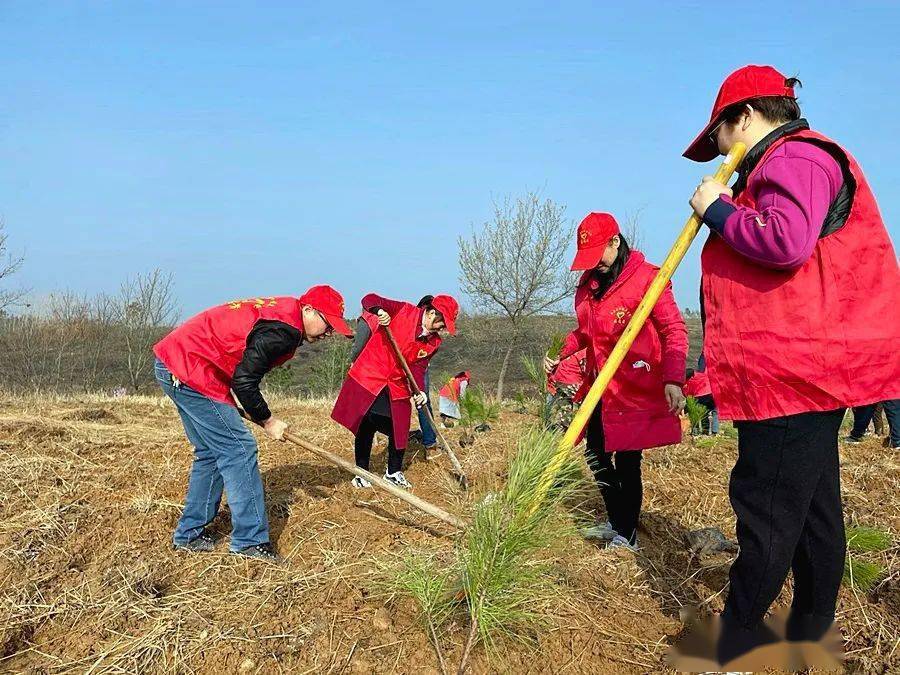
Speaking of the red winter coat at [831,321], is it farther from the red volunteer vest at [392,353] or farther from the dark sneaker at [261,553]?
the red volunteer vest at [392,353]

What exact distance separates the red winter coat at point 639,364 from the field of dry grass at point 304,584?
650 millimetres

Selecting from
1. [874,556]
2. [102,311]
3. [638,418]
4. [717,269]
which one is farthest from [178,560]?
[102,311]

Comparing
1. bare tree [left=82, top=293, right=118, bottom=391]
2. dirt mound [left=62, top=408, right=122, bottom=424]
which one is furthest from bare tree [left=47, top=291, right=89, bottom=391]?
dirt mound [left=62, top=408, right=122, bottom=424]

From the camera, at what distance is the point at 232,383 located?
125 inches

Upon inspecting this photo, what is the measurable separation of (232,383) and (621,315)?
6.54 feet

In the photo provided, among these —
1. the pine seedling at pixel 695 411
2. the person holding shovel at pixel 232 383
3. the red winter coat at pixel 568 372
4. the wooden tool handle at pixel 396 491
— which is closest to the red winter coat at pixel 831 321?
the wooden tool handle at pixel 396 491

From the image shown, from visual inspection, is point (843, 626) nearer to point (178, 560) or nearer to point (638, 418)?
point (638, 418)

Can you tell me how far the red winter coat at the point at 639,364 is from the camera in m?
3.03

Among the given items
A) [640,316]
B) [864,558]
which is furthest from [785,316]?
[864,558]

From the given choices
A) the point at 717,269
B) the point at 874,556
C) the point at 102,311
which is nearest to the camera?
the point at 717,269

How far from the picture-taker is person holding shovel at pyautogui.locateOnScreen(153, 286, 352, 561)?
323 cm

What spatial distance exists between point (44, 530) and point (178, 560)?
926mm

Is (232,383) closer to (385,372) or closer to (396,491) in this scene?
(396,491)

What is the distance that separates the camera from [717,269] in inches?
77.9
